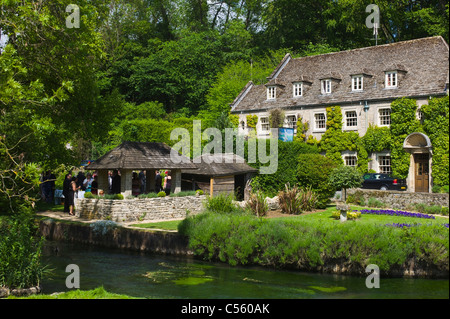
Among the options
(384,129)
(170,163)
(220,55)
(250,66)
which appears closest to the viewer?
(170,163)

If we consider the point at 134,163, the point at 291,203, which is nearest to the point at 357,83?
the point at 291,203

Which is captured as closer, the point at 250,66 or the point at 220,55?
the point at 250,66

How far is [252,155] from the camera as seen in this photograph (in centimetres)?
3017

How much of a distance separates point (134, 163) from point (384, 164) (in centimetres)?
1899

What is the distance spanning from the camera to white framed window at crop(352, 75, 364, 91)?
117 ft

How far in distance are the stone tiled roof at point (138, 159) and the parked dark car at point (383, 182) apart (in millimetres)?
12817

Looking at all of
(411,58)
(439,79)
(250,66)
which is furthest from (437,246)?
(250,66)

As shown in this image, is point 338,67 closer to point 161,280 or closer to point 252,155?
point 252,155

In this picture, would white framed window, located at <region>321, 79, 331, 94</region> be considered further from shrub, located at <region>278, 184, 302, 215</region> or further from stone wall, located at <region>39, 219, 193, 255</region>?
stone wall, located at <region>39, 219, 193, 255</region>

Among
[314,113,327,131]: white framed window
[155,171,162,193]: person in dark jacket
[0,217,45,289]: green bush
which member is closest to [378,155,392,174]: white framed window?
[314,113,327,131]: white framed window

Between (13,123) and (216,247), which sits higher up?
(13,123)

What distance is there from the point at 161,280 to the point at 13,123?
1002 centimetres

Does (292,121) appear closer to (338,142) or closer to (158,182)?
(338,142)

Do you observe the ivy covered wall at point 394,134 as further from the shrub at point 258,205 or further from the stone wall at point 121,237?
the stone wall at point 121,237
